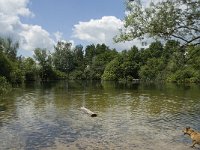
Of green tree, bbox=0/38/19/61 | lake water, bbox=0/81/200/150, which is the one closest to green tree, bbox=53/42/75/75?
green tree, bbox=0/38/19/61

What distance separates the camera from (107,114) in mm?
33844

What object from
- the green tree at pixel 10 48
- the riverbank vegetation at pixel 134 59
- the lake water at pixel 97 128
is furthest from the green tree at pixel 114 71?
the lake water at pixel 97 128

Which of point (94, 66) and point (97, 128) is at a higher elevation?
point (94, 66)

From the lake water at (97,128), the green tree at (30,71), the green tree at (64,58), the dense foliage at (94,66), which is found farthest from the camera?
the green tree at (64,58)

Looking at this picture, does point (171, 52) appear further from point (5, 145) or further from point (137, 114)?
point (5, 145)

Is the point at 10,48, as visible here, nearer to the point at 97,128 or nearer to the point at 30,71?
the point at 30,71

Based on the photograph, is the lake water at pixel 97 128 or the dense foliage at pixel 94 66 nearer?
the lake water at pixel 97 128

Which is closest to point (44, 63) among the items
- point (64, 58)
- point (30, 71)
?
point (30, 71)

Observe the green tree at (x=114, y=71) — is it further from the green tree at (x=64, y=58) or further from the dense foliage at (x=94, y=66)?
the green tree at (x=64, y=58)

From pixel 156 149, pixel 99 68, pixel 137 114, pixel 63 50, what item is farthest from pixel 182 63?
pixel 63 50

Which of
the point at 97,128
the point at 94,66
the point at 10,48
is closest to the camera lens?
the point at 97,128

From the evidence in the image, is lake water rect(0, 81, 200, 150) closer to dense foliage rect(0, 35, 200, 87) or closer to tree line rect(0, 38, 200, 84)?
dense foliage rect(0, 35, 200, 87)

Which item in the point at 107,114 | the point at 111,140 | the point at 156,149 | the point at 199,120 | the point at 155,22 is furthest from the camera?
the point at 107,114

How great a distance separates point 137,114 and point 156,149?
14.0m
